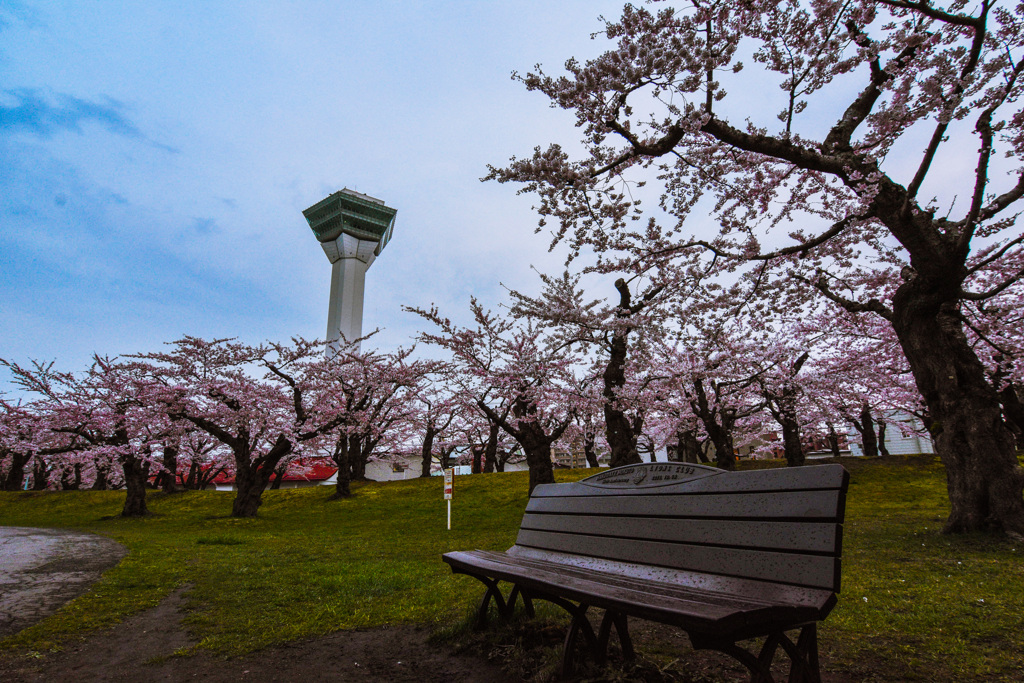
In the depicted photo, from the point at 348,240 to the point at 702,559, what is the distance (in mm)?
77157

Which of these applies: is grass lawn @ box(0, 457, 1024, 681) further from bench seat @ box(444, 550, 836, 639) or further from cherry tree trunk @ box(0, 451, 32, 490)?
cherry tree trunk @ box(0, 451, 32, 490)

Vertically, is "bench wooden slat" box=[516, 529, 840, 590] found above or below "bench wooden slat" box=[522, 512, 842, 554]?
below

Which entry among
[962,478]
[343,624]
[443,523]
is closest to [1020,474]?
[962,478]

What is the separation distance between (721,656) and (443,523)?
11.3 m

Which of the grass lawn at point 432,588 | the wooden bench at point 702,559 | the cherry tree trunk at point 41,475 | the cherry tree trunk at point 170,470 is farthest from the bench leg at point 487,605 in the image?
the cherry tree trunk at point 41,475

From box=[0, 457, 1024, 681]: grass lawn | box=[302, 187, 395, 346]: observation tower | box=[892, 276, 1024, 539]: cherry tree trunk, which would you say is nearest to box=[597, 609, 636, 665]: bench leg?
box=[0, 457, 1024, 681]: grass lawn

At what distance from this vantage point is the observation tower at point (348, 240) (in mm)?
70625

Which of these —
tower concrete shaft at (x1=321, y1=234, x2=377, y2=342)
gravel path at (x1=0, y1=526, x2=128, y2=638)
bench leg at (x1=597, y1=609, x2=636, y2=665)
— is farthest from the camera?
tower concrete shaft at (x1=321, y1=234, x2=377, y2=342)

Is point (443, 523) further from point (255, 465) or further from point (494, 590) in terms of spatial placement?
point (494, 590)

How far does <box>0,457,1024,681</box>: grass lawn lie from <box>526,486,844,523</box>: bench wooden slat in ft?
4.45

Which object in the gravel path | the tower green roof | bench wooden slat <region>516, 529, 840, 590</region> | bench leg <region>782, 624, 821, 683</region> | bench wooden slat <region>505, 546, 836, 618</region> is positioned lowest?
the gravel path

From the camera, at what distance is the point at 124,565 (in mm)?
7461

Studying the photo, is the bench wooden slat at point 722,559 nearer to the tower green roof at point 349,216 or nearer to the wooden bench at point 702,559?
the wooden bench at point 702,559

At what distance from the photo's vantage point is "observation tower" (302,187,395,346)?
70.6 m
